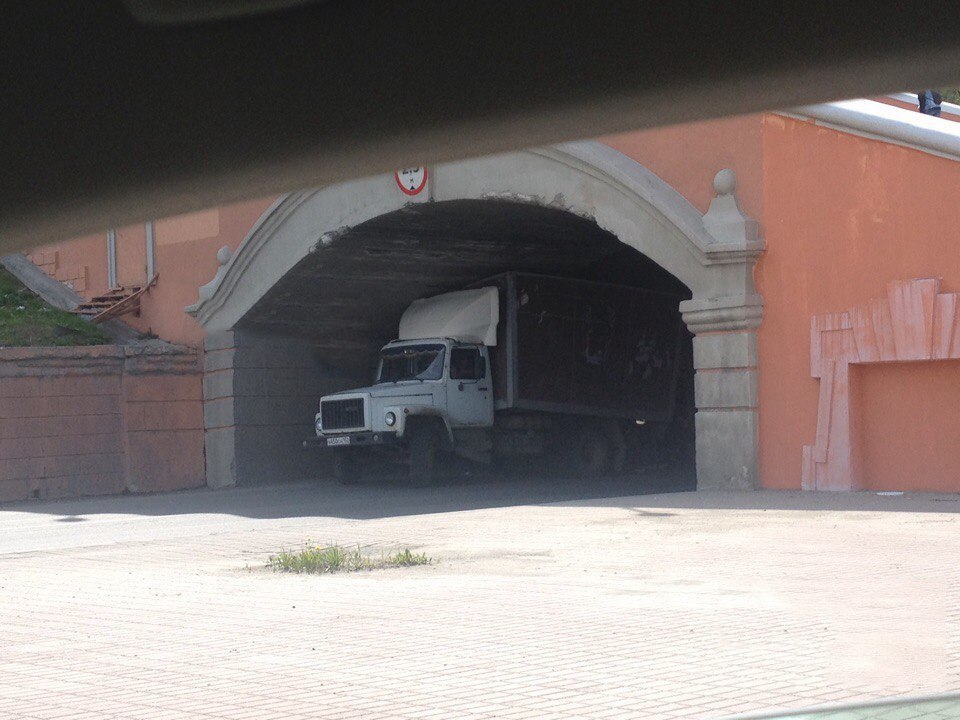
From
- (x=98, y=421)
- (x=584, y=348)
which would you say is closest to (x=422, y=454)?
(x=584, y=348)

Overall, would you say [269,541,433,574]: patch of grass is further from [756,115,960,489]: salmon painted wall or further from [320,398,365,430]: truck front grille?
[320,398,365,430]: truck front grille

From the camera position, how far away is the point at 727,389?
16859 mm

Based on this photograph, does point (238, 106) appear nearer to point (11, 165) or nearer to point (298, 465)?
point (11, 165)

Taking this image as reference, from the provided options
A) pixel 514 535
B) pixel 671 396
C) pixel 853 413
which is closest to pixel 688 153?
pixel 853 413

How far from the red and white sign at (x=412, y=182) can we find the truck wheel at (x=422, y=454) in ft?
12.2

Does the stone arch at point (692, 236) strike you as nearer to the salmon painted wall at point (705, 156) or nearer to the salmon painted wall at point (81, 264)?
the salmon painted wall at point (705, 156)

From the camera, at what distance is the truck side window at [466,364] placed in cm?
2222

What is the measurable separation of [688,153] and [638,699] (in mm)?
12258

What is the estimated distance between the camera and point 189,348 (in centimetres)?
2392

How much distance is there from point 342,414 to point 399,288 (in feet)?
11.4

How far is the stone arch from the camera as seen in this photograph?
16766 millimetres

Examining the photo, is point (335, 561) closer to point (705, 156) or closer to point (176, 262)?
point (705, 156)

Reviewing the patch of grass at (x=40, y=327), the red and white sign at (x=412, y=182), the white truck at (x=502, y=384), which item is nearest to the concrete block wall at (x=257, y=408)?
the white truck at (x=502, y=384)

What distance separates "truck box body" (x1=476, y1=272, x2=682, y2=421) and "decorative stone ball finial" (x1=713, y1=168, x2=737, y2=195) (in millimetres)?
5990
